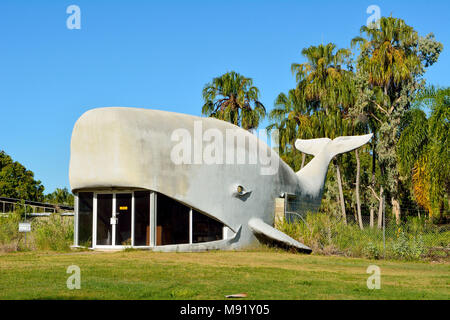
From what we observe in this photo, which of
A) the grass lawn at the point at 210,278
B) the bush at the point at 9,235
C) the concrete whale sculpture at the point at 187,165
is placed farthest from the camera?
the bush at the point at 9,235

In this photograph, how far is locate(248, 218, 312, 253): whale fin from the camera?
2127cm

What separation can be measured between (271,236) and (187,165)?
13.9ft

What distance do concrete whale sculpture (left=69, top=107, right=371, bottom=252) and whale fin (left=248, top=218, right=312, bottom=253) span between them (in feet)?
0.13

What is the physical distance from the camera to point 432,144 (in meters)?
23.4

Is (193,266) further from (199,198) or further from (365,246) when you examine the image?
(365,246)

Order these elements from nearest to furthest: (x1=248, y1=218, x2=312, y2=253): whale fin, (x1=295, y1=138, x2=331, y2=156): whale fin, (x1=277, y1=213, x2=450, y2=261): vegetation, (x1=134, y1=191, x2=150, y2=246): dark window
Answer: (x1=277, y1=213, x2=450, y2=261): vegetation
(x1=134, y1=191, x2=150, y2=246): dark window
(x1=248, y1=218, x2=312, y2=253): whale fin
(x1=295, y1=138, x2=331, y2=156): whale fin

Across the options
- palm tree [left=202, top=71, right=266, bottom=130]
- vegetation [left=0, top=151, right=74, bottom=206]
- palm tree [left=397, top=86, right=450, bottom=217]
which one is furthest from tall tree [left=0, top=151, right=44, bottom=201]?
palm tree [left=397, top=86, right=450, bottom=217]

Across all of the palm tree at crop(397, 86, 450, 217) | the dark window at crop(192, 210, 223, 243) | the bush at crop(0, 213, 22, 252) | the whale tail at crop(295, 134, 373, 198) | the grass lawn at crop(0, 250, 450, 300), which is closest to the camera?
the grass lawn at crop(0, 250, 450, 300)

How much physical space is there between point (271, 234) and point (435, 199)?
7.13 m

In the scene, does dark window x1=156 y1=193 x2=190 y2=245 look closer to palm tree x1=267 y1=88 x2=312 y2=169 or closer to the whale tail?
the whale tail

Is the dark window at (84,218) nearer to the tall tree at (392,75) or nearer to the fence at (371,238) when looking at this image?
the fence at (371,238)

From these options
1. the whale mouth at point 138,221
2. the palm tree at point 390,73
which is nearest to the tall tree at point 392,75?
the palm tree at point 390,73

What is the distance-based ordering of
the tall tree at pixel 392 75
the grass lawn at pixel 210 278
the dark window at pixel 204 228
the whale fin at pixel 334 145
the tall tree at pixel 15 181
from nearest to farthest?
1. the grass lawn at pixel 210 278
2. the dark window at pixel 204 228
3. the whale fin at pixel 334 145
4. the tall tree at pixel 392 75
5. the tall tree at pixel 15 181

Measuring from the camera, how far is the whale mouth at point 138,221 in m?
20.7
